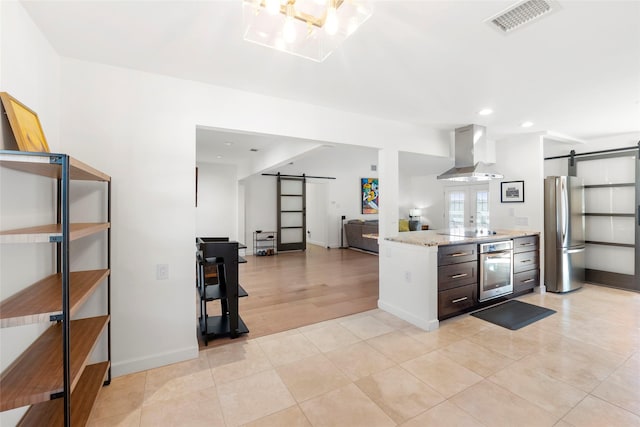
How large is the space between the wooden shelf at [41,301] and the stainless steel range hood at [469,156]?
13.6 feet

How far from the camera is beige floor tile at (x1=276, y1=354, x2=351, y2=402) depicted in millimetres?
2127

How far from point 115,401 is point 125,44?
8.06 ft

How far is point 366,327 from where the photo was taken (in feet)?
10.6

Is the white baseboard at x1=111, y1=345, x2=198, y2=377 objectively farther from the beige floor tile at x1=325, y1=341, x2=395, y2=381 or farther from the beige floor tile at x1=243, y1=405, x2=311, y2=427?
the beige floor tile at x1=325, y1=341, x2=395, y2=381

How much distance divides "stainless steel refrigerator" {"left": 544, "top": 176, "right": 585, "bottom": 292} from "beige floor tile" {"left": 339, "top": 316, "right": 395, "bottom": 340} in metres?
3.01

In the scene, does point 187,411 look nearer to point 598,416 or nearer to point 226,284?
point 226,284

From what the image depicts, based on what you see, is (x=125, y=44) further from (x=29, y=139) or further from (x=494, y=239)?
(x=494, y=239)

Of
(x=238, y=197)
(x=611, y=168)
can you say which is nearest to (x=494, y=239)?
(x=611, y=168)

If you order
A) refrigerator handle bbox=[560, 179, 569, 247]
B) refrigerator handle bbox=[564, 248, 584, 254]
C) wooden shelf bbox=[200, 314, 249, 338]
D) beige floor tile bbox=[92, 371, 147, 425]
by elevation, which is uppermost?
refrigerator handle bbox=[560, 179, 569, 247]

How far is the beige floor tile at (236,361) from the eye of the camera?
2.35 meters

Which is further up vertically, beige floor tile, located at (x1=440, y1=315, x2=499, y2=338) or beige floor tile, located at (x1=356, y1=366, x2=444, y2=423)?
beige floor tile, located at (x1=440, y1=315, x2=499, y2=338)

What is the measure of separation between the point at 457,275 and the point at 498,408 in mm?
1643

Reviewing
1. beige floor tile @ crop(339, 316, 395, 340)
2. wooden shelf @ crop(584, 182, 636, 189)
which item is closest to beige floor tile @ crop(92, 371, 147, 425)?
beige floor tile @ crop(339, 316, 395, 340)

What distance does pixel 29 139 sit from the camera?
1.53 m
